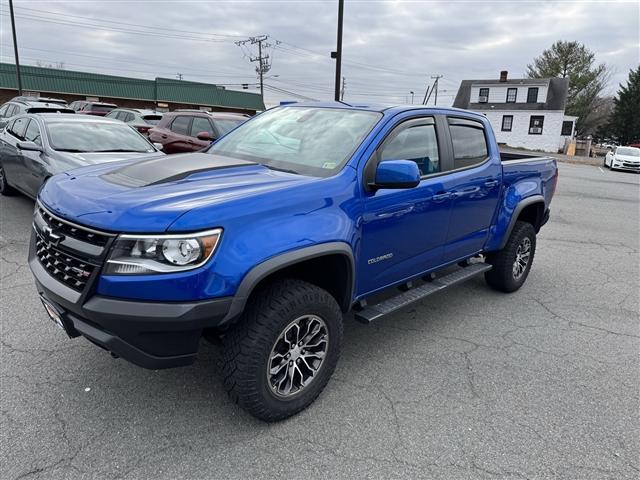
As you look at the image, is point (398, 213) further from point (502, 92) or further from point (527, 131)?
point (502, 92)

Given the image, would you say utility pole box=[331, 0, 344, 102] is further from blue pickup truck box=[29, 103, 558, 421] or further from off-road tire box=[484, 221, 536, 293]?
blue pickup truck box=[29, 103, 558, 421]

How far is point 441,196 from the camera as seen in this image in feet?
12.1

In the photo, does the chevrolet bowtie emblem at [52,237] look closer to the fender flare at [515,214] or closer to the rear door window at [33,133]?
the fender flare at [515,214]

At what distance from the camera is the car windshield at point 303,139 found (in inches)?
127

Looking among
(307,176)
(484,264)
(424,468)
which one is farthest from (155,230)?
(484,264)

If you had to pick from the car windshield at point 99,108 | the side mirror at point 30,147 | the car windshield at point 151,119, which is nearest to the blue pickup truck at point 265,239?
the side mirror at point 30,147

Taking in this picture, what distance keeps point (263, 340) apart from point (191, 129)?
9896 mm

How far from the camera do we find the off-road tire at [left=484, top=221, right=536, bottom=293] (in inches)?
193

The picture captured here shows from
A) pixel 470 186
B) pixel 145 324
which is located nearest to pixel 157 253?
pixel 145 324

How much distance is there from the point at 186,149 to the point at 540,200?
842cm

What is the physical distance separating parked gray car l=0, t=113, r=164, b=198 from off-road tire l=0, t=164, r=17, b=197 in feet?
1.12

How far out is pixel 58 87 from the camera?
1485 inches

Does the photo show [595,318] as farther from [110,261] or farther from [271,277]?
[110,261]

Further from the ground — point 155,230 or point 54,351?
point 155,230
